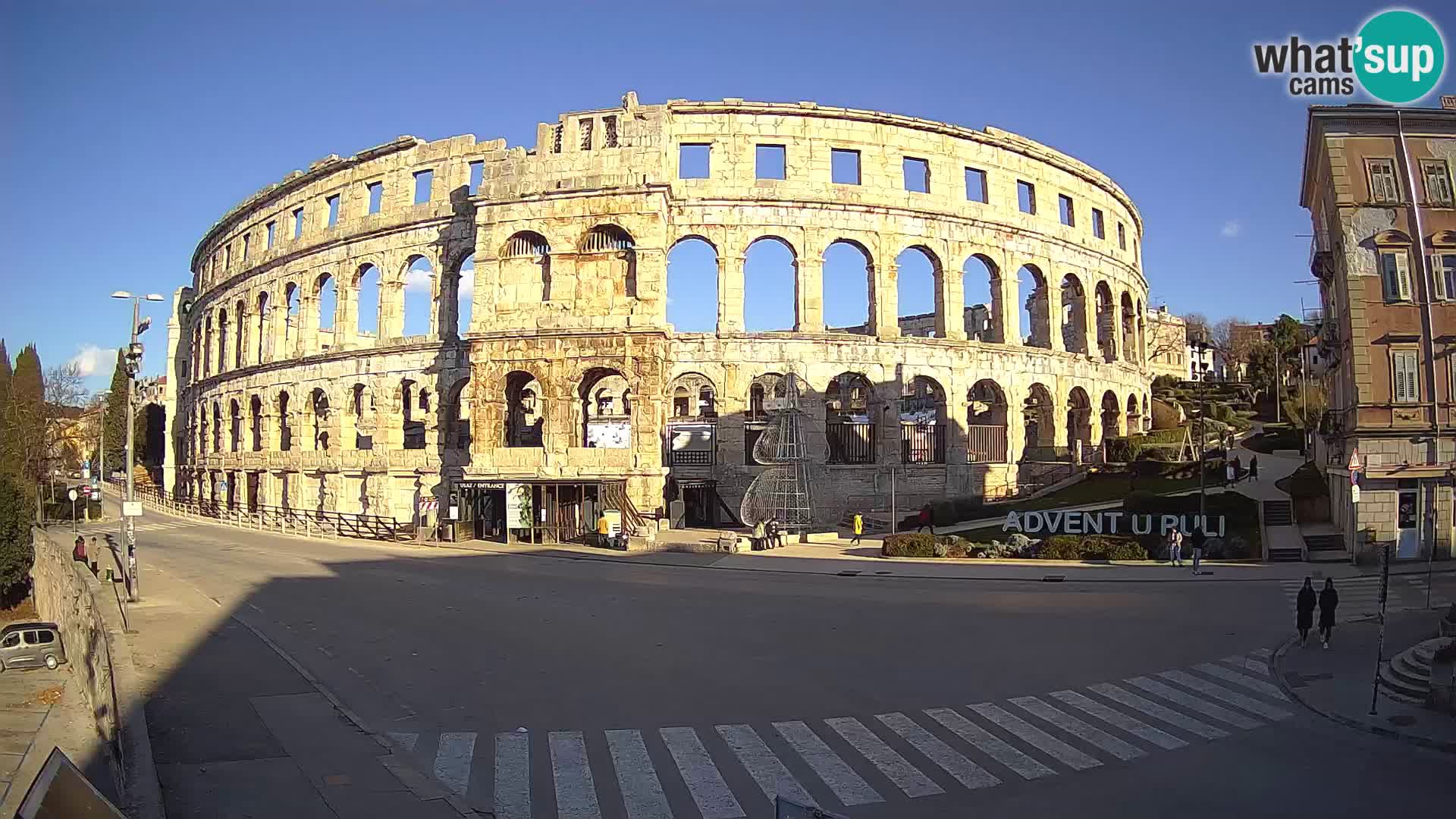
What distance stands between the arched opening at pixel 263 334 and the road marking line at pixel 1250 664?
55856 mm

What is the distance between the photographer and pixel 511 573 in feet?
96.1

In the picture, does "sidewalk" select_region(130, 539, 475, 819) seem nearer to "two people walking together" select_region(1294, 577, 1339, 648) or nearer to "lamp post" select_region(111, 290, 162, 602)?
"lamp post" select_region(111, 290, 162, 602)

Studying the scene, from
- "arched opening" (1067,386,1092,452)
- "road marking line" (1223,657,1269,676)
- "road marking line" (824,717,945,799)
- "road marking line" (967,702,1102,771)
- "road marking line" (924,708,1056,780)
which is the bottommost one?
"road marking line" (1223,657,1269,676)

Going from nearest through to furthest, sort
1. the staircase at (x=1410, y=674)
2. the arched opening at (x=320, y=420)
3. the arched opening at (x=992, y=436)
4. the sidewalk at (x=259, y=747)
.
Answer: the sidewalk at (x=259, y=747)
the staircase at (x=1410, y=674)
the arched opening at (x=992, y=436)
the arched opening at (x=320, y=420)

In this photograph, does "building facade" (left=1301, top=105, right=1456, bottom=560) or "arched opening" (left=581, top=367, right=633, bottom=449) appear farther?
"arched opening" (left=581, top=367, right=633, bottom=449)

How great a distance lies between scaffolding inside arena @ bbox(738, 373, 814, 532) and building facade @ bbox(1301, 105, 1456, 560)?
2056cm

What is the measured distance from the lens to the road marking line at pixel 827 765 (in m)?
9.88

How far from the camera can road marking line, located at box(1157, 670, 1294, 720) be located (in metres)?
13.1

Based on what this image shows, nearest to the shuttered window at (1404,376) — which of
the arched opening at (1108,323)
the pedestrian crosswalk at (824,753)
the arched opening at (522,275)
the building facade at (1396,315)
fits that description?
the building facade at (1396,315)

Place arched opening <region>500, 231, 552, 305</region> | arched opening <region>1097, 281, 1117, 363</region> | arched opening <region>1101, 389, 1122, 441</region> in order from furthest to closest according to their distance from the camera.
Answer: arched opening <region>1097, 281, 1117, 363</region> → arched opening <region>1101, 389, 1122, 441</region> → arched opening <region>500, 231, 552, 305</region>

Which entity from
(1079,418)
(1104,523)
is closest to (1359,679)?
(1104,523)

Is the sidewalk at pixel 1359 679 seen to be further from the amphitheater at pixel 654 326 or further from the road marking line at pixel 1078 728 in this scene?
the amphitheater at pixel 654 326

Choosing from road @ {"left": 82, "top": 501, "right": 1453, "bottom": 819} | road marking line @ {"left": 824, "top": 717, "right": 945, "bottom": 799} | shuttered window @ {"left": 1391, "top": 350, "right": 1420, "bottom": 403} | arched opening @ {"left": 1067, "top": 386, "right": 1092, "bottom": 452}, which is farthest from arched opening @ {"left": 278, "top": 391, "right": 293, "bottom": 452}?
shuttered window @ {"left": 1391, "top": 350, "right": 1420, "bottom": 403}

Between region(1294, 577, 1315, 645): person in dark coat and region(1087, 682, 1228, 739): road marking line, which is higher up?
region(1294, 577, 1315, 645): person in dark coat
